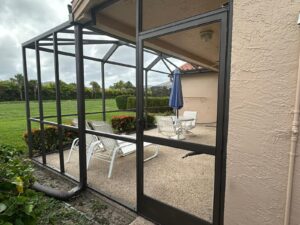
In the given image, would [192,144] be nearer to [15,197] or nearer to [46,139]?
[15,197]

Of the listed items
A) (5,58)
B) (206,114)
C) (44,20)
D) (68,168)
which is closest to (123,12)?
(68,168)

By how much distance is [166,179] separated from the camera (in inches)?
129

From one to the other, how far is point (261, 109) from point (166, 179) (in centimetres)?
231

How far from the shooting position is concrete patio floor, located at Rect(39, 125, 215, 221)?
2.60 meters

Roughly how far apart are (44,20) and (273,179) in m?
8.27

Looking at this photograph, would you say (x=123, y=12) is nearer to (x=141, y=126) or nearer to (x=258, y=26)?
(x=141, y=126)

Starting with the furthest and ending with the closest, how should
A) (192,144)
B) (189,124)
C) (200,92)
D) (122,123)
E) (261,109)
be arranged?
(200,92) < (122,123) < (189,124) < (192,144) < (261,109)

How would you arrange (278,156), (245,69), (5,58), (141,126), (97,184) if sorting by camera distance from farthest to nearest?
(5,58)
(97,184)
(141,126)
(245,69)
(278,156)

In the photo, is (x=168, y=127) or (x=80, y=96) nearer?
(x=80, y=96)

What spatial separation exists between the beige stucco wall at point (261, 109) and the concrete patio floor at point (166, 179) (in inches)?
33.4

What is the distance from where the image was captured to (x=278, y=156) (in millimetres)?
1356

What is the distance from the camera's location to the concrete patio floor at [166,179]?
2.60 m

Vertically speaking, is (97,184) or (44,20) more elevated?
(44,20)

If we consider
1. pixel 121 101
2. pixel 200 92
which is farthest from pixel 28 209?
pixel 121 101
